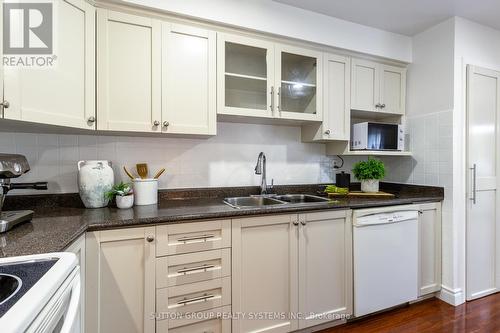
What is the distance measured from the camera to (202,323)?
1.49 metres

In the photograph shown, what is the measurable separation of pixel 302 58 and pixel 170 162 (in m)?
1.38

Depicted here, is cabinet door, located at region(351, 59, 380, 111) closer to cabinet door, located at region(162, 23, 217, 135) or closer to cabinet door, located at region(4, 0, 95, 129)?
cabinet door, located at region(162, 23, 217, 135)

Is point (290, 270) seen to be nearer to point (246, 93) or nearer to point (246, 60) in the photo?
point (246, 93)

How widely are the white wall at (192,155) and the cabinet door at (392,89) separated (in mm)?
736

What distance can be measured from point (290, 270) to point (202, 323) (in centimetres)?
62

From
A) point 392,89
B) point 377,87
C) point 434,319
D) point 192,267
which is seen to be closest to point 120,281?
point 192,267

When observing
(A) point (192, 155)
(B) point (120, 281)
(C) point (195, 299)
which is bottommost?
(C) point (195, 299)

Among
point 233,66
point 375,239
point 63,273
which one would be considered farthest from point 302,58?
point 63,273

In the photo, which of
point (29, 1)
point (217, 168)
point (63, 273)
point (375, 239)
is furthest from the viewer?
point (217, 168)

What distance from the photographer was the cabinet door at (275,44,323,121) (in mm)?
2018

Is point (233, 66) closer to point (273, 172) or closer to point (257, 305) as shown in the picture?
point (273, 172)

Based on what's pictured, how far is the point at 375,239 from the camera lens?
74.3 inches

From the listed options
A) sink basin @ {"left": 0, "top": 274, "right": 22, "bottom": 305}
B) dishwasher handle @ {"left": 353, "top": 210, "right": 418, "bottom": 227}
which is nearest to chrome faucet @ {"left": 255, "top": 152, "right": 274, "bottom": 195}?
dishwasher handle @ {"left": 353, "top": 210, "right": 418, "bottom": 227}

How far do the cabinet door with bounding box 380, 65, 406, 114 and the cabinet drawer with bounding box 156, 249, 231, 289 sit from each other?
6.61ft
